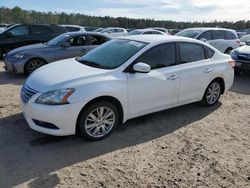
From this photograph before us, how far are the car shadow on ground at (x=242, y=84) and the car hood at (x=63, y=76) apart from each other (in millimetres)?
4807

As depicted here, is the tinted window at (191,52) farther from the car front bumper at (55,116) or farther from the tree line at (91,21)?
the tree line at (91,21)

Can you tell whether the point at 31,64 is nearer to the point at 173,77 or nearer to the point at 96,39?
the point at 96,39

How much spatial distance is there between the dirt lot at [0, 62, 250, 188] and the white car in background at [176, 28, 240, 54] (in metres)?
7.21

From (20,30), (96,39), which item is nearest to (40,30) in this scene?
(20,30)

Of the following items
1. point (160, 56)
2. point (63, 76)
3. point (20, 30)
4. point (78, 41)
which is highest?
point (20, 30)

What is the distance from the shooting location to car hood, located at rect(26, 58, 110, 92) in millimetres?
4180

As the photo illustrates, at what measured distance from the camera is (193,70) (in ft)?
18.1

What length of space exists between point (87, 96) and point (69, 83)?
33 cm

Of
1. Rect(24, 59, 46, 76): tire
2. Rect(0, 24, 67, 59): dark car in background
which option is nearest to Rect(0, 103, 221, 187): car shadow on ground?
Rect(24, 59, 46, 76): tire

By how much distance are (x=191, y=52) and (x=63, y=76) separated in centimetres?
266

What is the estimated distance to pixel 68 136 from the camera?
15.0 feet

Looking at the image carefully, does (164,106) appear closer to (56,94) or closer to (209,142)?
(209,142)

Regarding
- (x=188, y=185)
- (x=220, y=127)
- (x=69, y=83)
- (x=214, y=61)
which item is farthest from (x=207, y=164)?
(x=214, y=61)

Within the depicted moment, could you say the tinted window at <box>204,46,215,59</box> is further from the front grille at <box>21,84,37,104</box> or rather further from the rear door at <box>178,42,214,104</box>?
the front grille at <box>21,84,37,104</box>
